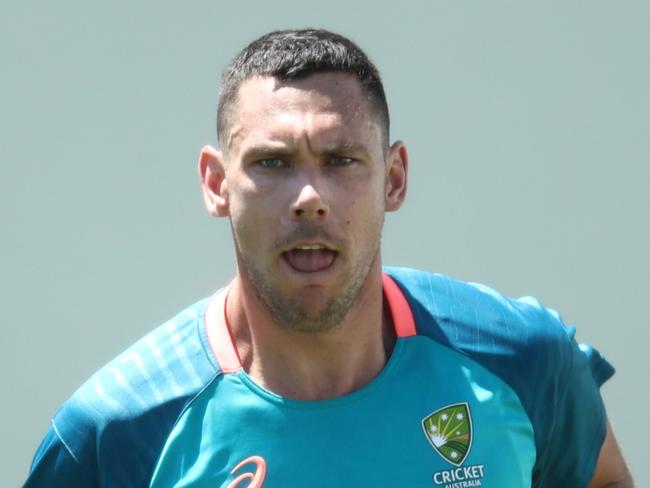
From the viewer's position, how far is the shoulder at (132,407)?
2883 mm

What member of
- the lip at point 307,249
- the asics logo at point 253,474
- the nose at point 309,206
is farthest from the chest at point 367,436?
the nose at point 309,206

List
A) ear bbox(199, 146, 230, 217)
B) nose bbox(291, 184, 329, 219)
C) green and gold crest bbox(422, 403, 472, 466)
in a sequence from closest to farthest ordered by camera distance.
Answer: nose bbox(291, 184, 329, 219) → green and gold crest bbox(422, 403, 472, 466) → ear bbox(199, 146, 230, 217)

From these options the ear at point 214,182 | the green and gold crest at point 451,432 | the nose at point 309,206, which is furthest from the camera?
the ear at point 214,182

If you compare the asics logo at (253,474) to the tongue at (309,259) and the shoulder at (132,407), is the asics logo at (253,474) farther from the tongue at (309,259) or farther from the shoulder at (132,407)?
the tongue at (309,259)

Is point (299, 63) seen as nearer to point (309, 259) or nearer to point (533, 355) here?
point (309, 259)

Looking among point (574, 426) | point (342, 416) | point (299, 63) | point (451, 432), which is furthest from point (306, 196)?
point (574, 426)

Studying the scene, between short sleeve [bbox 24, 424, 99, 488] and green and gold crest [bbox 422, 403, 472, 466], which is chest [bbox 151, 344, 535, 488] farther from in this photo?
short sleeve [bbox 24, 424, 99, 488]

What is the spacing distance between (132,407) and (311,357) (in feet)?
1.17

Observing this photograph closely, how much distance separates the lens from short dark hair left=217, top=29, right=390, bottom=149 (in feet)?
9.81

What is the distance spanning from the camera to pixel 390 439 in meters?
2.94

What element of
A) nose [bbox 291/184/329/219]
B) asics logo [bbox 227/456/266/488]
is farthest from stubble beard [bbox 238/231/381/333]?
asics logo [bbox 227/456/266/488]

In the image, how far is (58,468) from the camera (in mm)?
2926

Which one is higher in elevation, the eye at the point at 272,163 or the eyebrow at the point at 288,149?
the eyebrow at the point at 288,149

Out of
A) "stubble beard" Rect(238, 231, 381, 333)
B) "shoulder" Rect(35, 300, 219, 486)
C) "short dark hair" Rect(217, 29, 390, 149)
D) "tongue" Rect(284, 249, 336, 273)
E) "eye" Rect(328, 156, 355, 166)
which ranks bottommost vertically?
"shoulder" Rect(35, 300, 219, 486)
